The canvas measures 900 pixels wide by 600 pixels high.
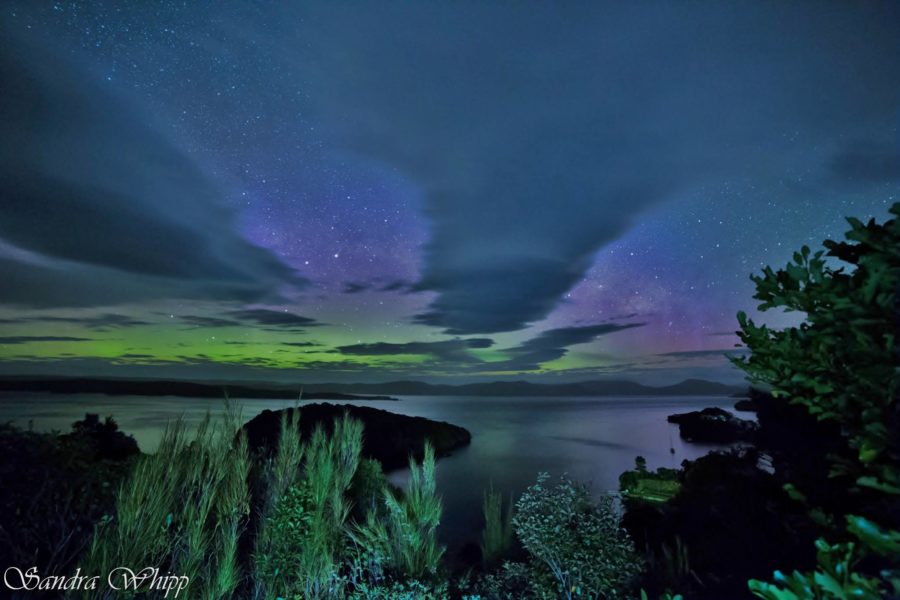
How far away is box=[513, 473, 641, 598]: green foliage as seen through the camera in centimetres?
609

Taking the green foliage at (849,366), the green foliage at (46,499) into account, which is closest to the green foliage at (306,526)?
the green foliage at (46,499)

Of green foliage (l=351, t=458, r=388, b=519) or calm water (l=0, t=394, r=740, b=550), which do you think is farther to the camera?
calm water (l=0, t=394, r=740, b=550)

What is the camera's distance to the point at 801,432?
3.80 meters

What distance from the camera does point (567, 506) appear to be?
6586 mm

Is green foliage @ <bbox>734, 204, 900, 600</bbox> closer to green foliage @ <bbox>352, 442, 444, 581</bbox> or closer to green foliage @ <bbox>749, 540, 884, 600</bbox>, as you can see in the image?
green foliage @ <bbox>749, 540, 884, 600</bbox>

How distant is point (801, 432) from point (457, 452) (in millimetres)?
37269

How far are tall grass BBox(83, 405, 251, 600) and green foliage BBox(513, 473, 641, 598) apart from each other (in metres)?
4.40

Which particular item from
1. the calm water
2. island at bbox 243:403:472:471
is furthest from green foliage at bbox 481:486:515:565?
island at bbox 243:403:472:471

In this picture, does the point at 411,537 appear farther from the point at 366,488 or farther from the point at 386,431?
the point at 386,431

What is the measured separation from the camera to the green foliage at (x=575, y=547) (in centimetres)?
609

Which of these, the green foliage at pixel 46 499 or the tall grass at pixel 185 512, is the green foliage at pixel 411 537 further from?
the green foliage at pixel 46 499

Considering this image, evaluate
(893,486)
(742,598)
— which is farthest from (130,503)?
(742,598)

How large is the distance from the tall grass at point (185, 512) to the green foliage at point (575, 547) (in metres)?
4.40

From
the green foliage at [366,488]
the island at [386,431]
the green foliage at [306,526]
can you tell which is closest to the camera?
the green foliage at [306,526]
